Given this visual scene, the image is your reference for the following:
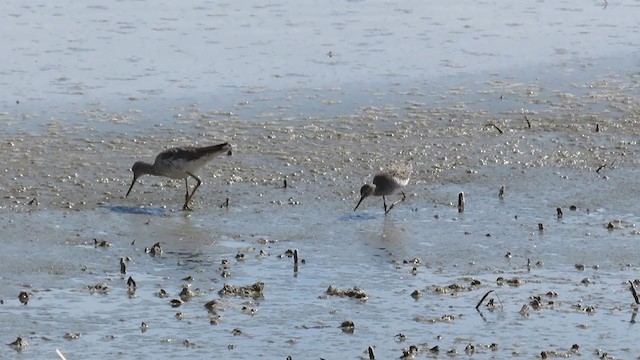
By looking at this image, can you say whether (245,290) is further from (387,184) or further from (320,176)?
(320,176)

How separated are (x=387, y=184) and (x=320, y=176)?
103 centimetres

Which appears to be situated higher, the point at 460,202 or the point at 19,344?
the point at 19,344

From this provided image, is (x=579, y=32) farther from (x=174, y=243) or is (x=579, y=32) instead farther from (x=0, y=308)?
(x=0, y=308)

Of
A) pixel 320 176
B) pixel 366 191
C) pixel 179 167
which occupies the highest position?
pixel 179 167

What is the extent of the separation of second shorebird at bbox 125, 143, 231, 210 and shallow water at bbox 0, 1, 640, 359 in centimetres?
25

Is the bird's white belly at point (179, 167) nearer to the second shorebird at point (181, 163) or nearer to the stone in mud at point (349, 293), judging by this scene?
the second shorebird at point (181, 163)

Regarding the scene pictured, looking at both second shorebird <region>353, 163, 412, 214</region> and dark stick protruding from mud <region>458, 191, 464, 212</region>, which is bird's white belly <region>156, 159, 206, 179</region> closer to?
second shorebird <region>353, 163, 412, 214</region>

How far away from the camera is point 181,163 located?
11719mm

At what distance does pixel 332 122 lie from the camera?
45.6 feet

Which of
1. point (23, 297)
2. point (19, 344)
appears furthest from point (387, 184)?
point (19, 344)

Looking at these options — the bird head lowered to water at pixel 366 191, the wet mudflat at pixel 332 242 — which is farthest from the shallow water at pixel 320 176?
the bird head lowered to water at pixel 366 191

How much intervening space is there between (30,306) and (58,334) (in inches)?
24.5

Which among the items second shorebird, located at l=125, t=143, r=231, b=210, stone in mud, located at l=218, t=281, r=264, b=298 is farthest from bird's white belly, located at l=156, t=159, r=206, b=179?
stone in mud, located at l=218, t=281, r=264, b=298

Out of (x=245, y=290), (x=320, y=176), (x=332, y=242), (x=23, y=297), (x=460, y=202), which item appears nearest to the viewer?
(x=23, y=297)
